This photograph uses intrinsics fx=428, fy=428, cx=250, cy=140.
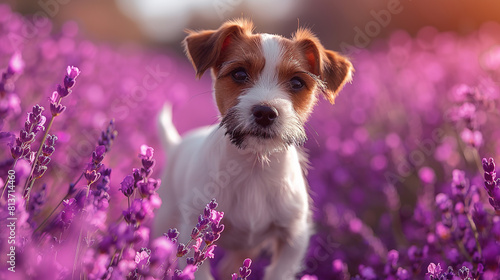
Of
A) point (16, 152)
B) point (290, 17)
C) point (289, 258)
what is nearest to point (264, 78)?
A: point (289, 258)

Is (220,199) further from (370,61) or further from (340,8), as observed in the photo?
(340,8)

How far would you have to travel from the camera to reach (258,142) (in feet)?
8.02

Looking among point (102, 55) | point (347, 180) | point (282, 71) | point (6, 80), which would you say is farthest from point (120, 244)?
point (102, 55)

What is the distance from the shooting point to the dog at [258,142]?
2502mm

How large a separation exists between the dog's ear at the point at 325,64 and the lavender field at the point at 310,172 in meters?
0.65

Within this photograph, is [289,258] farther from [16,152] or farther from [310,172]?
[310,172]

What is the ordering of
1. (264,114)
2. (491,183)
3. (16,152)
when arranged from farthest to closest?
(264,114), (491,183), (16,152)

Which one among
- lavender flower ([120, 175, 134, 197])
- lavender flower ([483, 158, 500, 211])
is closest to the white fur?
lavender flower ([120, 175, 134, 197])

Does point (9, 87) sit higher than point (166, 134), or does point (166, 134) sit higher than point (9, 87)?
point (9, 87)

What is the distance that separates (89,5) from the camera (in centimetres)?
1554

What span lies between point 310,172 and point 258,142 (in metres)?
2.81

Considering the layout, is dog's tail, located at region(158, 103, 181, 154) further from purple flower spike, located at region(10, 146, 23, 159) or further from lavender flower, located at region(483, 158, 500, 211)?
lavender flower, located at region(483, 158, 500, 211)

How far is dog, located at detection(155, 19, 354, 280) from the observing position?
98.5 inches

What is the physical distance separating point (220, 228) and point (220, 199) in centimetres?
89
